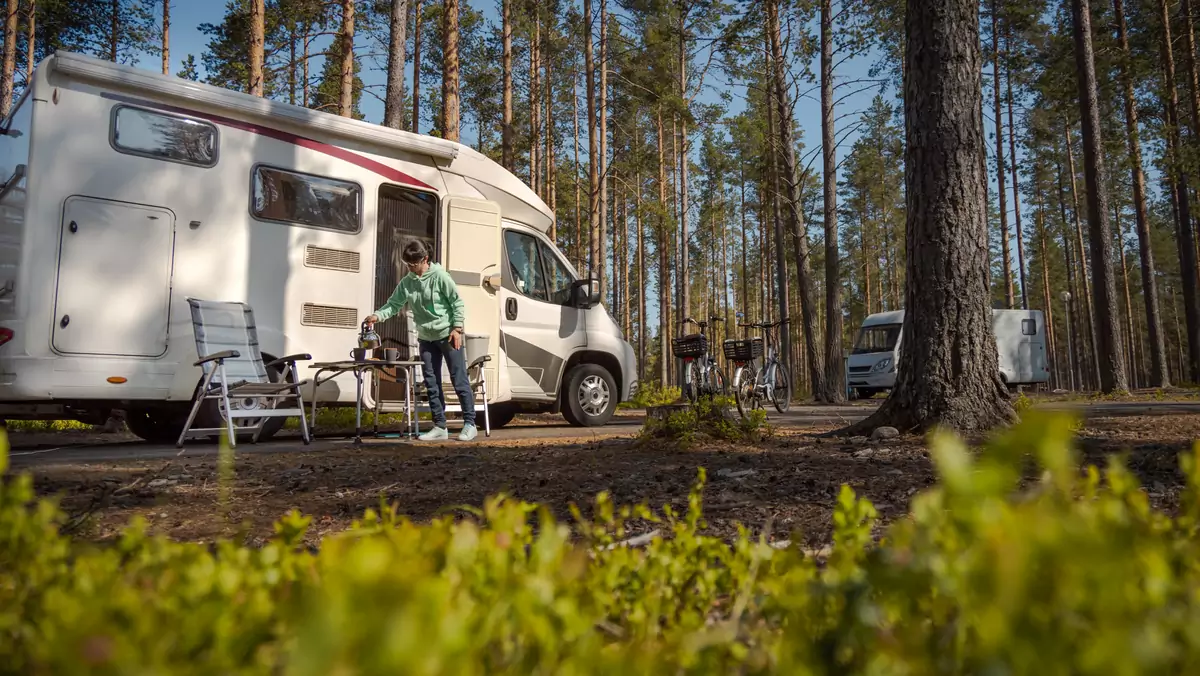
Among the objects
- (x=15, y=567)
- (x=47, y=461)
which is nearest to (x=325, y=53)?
(x=47, y=461)

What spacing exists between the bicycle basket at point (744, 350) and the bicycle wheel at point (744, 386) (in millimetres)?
260

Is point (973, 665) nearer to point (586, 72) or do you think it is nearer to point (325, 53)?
point (325, 53)

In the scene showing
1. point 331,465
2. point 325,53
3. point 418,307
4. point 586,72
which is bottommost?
point 331,465

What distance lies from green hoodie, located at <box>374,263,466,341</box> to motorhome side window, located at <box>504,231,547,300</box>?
7.04 ft

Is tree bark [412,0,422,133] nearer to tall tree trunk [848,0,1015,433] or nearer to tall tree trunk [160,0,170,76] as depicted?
tall tree trunk [160,0,170,76]

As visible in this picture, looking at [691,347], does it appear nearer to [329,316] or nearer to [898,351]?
[329,316]

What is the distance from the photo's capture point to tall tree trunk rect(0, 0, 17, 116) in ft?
51.6

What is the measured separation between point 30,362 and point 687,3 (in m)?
15.0

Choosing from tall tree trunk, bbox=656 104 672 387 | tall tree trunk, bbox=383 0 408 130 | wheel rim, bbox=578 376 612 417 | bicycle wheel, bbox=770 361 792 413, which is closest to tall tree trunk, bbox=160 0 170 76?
tall tree trunk, bbox=383 0 408 130

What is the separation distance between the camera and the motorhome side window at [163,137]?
6676mm

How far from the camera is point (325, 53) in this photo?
14.3 meters

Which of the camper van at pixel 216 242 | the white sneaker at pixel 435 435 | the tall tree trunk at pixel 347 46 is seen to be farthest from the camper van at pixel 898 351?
the white sneaker at pixel 435 435

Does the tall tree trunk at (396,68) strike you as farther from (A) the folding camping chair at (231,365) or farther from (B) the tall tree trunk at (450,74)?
(A) the folding camping chair at (231,365)

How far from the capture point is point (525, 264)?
945 centimetres
